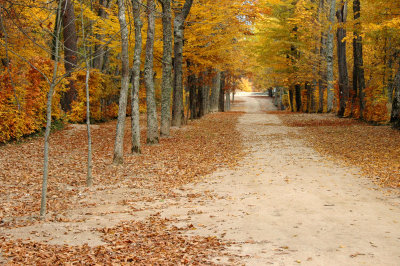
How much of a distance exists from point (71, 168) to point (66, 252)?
19.4 ft

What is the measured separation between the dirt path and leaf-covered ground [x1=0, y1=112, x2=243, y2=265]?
0.55m

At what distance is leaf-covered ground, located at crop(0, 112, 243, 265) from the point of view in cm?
490

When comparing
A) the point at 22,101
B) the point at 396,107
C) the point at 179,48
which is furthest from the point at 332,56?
the point at 22,101

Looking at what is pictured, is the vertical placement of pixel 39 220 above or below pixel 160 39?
below

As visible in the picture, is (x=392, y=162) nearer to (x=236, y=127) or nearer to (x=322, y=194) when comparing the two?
(x=322, y=194)

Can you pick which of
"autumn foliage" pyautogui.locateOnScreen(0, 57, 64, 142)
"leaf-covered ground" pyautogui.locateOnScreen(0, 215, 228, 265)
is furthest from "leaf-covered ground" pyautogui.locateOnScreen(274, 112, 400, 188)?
"autumn foliage" pyautogui.locateOnScreen(0, 57, 64, 142)

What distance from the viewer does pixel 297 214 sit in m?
6.51

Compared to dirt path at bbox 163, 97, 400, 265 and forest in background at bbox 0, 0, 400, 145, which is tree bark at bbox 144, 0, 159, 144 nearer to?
forest in background at bbox 0, 0, 400, 145

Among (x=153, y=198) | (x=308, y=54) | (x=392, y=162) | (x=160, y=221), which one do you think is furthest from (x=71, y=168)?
(x=308, y=54)

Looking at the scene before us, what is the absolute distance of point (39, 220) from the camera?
6.38m

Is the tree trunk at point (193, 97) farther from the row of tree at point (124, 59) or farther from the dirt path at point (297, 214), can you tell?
the dirt path at point (297, 214)

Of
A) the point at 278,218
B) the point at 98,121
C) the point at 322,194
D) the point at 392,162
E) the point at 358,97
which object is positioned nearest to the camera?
the point at 278,218

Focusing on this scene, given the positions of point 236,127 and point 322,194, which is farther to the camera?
point 236,127

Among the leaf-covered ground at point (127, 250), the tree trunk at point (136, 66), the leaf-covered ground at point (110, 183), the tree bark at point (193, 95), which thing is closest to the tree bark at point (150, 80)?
the leaf-covered ground at point (110, 183)
